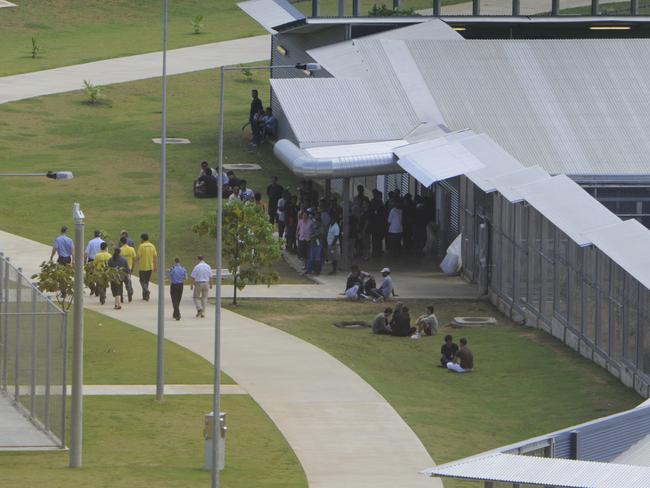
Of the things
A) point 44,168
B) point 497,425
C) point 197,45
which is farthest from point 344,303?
point 197,45

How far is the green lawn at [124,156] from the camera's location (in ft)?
170

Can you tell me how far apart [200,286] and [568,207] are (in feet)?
26.7

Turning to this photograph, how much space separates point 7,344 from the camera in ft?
108

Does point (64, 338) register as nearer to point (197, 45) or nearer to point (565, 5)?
point (565, 5)

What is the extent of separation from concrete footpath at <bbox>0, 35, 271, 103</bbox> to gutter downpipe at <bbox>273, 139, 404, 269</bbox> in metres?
24.0

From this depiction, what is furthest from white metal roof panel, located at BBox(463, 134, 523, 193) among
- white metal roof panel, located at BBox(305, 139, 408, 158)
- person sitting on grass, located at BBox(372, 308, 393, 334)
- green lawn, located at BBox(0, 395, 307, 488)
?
green lawn, located at BBox(0, 395, 307, 488)

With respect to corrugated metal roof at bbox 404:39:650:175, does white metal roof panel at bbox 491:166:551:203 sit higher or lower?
lower

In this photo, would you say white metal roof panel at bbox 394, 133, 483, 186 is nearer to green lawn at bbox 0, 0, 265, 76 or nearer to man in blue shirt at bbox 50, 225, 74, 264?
man in blue shirt at bbox 50, 225, 74, 264

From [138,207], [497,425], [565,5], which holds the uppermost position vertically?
[565,5]

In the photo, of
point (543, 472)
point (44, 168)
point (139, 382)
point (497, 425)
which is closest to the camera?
point (543, 472)

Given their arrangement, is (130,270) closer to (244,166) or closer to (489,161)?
(489,161)

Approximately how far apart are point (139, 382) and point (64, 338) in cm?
493

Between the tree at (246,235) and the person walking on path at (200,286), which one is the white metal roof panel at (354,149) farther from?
the person walking on path at (200,286)

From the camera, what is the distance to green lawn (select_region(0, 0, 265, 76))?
77812 mm
